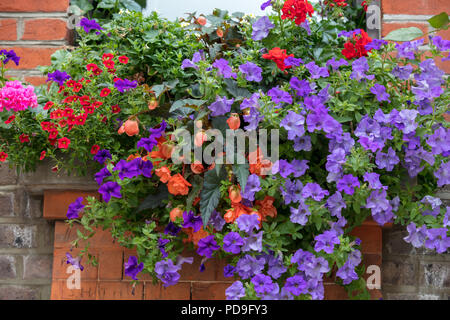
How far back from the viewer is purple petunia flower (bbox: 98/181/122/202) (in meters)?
1.18

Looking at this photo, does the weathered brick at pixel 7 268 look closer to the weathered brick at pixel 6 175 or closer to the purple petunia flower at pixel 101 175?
the weathered brick at pixel 6 175

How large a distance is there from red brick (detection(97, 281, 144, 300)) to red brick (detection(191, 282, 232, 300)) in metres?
0.16

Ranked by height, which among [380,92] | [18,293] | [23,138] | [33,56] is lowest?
[18,293]

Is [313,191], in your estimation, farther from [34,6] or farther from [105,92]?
[34,6]

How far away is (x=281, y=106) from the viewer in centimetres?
122

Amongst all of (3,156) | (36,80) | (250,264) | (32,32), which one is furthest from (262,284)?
(32,32)

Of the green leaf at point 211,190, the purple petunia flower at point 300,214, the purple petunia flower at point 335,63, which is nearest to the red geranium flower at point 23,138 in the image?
the green leaf at point 211,190

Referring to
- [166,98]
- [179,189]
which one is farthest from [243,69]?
[179,189]

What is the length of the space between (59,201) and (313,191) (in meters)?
0.77

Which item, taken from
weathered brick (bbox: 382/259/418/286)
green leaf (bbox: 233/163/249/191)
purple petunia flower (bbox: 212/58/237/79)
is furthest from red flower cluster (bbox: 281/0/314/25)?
weathered brick (bbox: 382/259/418/286)

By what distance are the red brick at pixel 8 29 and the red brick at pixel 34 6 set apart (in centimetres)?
4

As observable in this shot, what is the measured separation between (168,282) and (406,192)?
0.69m

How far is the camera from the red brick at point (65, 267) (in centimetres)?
138

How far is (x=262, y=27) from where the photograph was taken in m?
1.35
